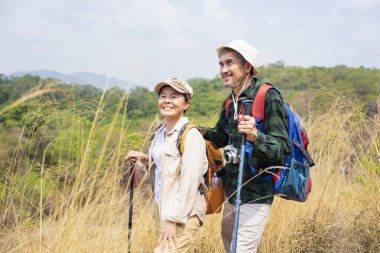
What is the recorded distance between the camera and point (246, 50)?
2562mm

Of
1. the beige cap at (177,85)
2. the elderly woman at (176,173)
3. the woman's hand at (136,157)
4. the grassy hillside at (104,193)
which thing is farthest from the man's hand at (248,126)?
the grassy hillside at (104,193)

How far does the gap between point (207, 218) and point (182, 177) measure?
1.44m

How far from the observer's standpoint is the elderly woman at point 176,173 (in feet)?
8.07

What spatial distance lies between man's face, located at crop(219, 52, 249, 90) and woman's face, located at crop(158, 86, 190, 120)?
26 cm

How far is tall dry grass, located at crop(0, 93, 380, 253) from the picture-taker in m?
2.94

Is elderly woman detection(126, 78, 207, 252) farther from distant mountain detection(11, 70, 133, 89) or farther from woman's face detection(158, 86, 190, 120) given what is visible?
distant mountain detection(11, 70, 133, 89)

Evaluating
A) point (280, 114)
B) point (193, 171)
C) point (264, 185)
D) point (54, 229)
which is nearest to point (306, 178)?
point (264, 185)

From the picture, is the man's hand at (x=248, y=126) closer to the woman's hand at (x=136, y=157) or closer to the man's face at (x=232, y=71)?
the man's face at (x=232, y=71)

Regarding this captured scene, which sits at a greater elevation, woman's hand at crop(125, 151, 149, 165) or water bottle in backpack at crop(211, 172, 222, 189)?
woman's hand at crop(125, 151, 149, 165)

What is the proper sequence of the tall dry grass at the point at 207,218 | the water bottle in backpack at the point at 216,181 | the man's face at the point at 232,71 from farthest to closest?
the tall dry grass at the point at 207,218
the water bottle in backpack at the point at 216,181
the man's face at the point at 232,71

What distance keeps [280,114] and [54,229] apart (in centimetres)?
154

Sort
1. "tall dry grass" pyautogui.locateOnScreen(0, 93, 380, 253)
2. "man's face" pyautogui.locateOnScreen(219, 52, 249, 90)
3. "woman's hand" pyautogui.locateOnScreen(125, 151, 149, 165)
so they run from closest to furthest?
"man's face" pyautogui.locateOnScreen(219, 52, 249, 90) → "woman's hand" pyautogui.locateOnScreen(125, 151, 149, 165) → "tall dry grass" pyautogui.locateOnScreen(0, 93, 380, 253)

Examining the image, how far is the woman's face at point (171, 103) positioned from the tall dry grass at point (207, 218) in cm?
41

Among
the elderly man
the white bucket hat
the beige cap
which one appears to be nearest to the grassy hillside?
the beige cap
